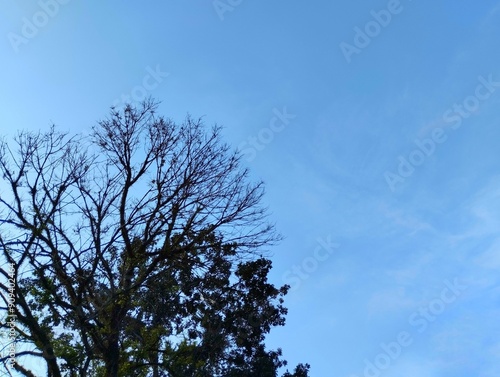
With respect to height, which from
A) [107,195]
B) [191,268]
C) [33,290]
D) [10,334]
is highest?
[107,195]

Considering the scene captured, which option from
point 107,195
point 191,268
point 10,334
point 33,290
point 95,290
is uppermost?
point 107,195

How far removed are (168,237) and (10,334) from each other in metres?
4.83

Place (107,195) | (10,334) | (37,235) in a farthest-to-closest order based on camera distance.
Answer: (107,195)
(37,235)
(10,334)

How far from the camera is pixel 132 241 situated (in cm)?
1283

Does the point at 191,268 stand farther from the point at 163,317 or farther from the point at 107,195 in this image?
the point at 163,317

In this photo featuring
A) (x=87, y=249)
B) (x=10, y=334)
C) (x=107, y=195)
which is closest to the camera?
(x=10, y=334)

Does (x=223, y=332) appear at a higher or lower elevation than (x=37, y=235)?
Result: higher

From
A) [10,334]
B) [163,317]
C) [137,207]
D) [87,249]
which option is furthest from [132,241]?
[163,317]

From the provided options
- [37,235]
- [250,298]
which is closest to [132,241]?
[37,235]

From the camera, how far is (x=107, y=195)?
12391 mm

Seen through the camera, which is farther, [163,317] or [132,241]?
[163,317]

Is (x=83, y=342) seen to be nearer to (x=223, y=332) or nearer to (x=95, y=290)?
(x=95, y=290)

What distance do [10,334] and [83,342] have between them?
4.36ft

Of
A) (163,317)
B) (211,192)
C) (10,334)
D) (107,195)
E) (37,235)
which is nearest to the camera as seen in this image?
(10,334)
